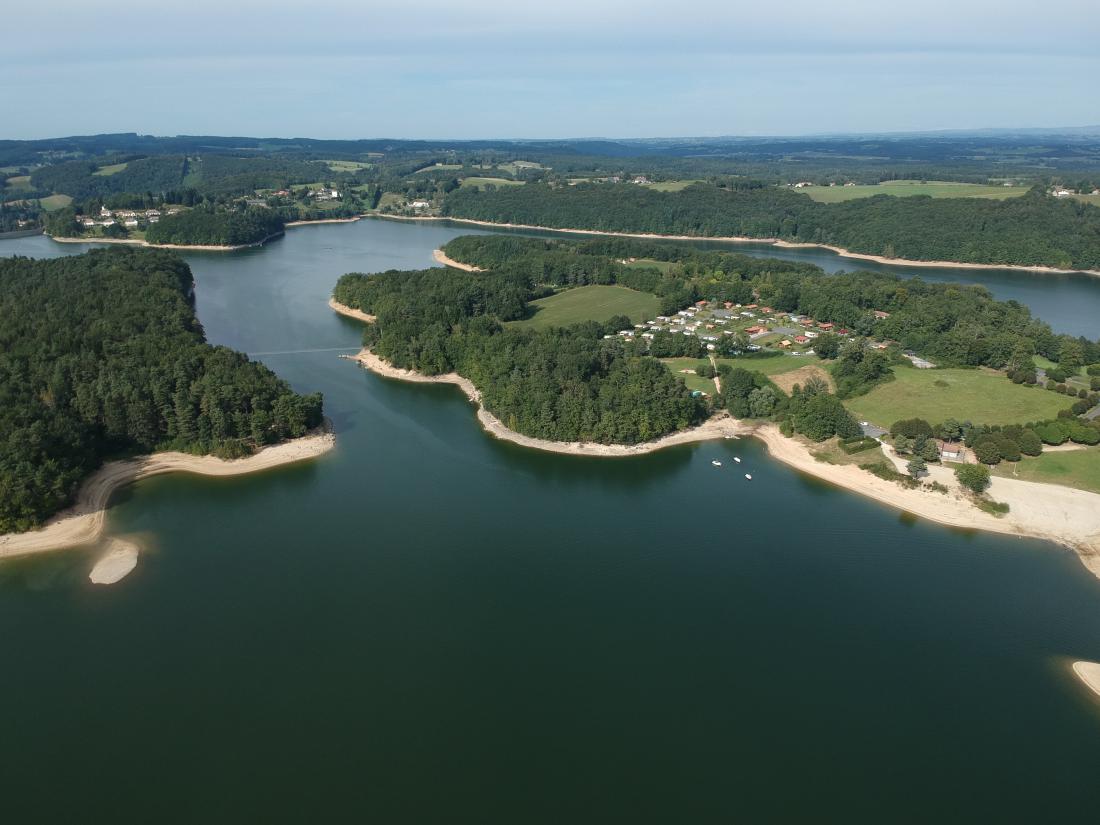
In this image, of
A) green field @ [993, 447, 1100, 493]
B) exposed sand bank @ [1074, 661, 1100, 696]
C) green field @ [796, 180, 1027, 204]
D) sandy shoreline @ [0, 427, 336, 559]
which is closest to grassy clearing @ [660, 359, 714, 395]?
green field @ [993, 447, 1100, 493]

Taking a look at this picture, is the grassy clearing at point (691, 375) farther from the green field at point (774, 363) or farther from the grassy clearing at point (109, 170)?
the grassy clearing at point (109, 170)

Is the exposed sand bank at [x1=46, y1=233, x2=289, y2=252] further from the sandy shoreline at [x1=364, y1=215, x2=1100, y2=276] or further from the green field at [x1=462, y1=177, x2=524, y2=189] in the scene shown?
the green field at [x1=462, y1=177, x2=524, y2=189]

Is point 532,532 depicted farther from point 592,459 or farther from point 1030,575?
point 1030,575

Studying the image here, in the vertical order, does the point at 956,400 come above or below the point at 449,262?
below

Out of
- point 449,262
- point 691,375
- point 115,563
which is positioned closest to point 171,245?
point 449,262

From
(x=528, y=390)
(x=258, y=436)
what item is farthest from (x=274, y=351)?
(x=528, y=390)

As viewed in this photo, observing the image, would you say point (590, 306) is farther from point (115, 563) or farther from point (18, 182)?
point (18, 182)

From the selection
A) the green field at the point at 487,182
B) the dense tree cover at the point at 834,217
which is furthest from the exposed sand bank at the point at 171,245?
the green field at the point at 487,182
